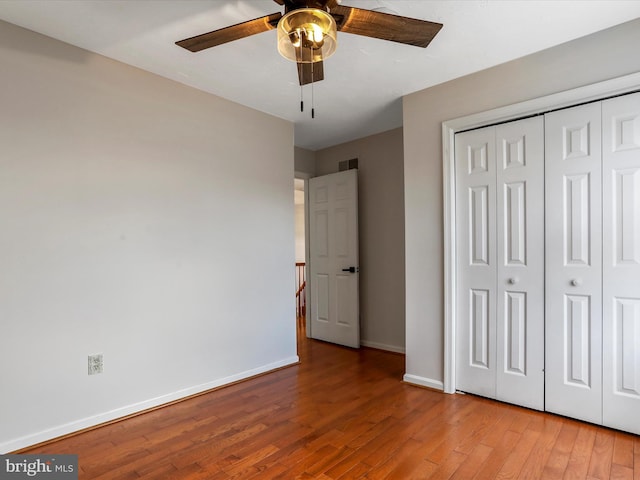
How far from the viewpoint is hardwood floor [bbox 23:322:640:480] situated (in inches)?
74.5

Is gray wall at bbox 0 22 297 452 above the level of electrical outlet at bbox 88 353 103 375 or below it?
above

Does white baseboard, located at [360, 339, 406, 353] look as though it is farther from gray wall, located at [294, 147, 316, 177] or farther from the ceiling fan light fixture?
the ceiling fan light fixture

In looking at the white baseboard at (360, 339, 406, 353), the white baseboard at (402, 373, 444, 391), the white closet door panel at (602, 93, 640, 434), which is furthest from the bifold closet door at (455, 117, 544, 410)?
the white baseboard at (360, 339, 406, 353)

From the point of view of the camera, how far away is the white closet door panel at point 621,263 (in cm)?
217

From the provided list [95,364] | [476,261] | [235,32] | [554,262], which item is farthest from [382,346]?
[235,32]

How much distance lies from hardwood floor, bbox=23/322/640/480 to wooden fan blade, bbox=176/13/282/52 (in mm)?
2205

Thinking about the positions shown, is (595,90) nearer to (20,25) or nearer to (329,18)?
(329,18)

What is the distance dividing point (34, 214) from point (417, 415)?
2.84 meters

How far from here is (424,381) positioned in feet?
9.89

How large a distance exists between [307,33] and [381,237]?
300cm

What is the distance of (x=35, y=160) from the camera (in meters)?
2.20

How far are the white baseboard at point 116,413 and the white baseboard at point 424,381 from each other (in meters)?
1.31

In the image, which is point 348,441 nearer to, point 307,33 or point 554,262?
point 554,262

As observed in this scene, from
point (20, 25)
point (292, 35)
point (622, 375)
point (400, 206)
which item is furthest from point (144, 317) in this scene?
point (622, 375)
